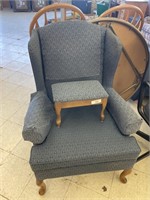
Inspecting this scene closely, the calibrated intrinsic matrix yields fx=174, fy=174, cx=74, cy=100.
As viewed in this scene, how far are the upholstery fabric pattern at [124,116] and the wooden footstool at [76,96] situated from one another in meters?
0.12

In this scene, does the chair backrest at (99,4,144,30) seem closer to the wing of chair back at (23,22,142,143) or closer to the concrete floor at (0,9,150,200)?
the wing of chair back at (23,22,142,143)

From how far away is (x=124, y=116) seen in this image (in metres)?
1.11

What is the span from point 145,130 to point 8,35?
3.51 m

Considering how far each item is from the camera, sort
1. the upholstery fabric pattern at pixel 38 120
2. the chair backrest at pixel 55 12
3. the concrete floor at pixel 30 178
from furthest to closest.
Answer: the chair backrest at pixel 55 12
the concrete floor at pixel 30 178
the upholstery fabric pattern at pixel 38 120

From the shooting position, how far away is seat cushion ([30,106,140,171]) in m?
1.01

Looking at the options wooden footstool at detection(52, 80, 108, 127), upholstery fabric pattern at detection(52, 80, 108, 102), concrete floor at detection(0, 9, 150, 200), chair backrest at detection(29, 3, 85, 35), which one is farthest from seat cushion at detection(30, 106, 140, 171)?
chair backrest at detection(29, 3, 85, 35)

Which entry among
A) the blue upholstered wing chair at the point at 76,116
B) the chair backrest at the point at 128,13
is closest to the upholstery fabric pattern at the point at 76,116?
the blue upholstered wing chair at the point at 76,116

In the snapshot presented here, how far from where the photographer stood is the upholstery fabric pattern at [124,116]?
1.08 metres

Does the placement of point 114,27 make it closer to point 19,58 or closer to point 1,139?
point 1,139

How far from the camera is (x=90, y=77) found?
1.37 m

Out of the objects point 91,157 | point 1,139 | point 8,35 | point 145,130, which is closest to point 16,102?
point 1,139

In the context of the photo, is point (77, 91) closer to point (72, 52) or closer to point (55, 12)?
point (72, 52)

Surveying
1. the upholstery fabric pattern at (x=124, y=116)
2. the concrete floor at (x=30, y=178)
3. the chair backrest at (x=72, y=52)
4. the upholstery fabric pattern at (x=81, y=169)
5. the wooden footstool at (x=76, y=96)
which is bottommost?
the concrete floor at (x=30, y=178)

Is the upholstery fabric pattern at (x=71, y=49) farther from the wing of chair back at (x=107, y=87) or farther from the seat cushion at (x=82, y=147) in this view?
the seat cushion at (x=82, y=147)
